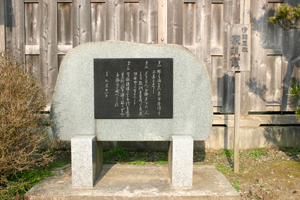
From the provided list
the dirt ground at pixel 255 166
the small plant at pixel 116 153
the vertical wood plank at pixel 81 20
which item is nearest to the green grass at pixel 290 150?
the dirt ground at pixel 255 166

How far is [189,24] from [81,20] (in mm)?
2510

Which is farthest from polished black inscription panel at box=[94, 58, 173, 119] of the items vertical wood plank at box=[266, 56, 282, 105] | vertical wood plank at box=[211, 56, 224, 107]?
vertical wood plank at box=[266, 56, 282, 105]

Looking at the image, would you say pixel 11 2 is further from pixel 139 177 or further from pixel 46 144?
pixel 139 177

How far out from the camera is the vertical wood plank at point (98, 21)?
18.4 feet

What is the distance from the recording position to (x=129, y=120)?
4082mm

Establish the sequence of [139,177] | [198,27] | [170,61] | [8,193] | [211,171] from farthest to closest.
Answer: [198,27] < [211,171] < [139,177] < [170,61] < [8,193]

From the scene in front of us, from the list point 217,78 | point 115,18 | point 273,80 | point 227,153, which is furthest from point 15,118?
point 273,80

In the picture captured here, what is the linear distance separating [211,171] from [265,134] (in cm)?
200

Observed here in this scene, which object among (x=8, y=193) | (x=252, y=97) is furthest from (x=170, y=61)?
(x=8, y=193)

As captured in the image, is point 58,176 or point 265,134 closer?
point 58,176

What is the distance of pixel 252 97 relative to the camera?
570cm

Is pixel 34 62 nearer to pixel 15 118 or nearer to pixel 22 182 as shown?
pixel 15 118

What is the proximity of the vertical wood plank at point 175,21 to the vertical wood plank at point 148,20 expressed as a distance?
1.07 ft

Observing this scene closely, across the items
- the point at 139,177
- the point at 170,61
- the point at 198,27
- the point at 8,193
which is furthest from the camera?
the point at 198,27
